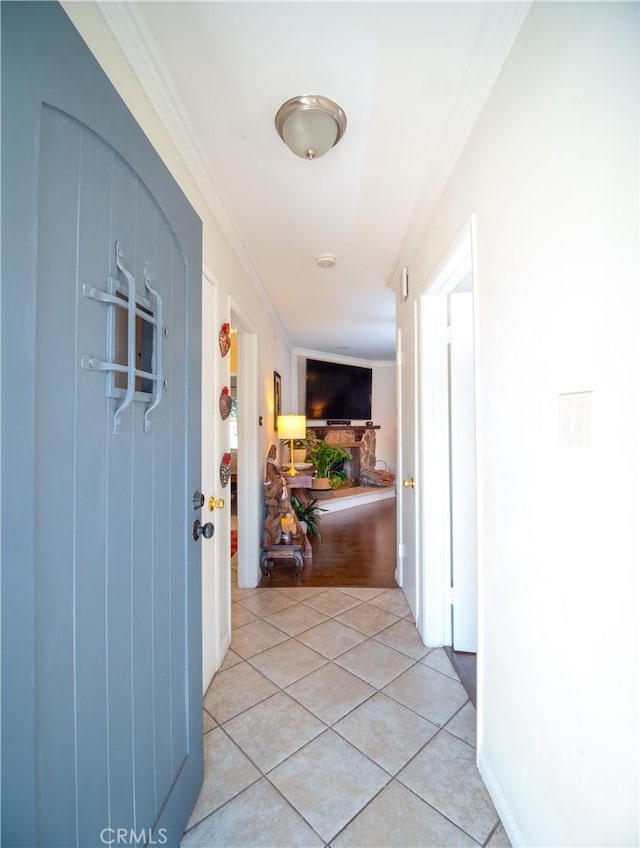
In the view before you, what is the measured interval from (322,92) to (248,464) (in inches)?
88.4

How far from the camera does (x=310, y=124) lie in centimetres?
133

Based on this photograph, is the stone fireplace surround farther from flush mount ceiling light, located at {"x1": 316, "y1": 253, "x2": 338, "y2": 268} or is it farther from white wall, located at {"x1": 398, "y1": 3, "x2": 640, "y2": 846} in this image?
white wall, located at {"x1": 398, "y1": 3, "x2": 640, "y2": 846}

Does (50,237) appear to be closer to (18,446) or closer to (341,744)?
(18,446)

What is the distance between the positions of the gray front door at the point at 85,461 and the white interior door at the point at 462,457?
1468 millimetres

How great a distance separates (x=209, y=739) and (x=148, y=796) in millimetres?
628

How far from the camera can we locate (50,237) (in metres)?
0.61

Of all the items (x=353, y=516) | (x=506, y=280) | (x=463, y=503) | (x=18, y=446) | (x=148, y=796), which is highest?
(x=506, y=280)

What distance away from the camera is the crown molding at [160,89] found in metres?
0.96

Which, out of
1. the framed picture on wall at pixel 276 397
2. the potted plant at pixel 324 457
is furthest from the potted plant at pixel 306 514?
the potted plant at pixel 324 457

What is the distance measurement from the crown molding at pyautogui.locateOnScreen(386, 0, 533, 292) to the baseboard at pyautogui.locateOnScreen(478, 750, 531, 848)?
2.19 metres

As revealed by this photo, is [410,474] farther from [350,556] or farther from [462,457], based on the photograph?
[350,556]

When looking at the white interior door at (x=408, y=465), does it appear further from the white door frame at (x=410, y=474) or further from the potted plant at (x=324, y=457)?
the potted plant at (x=324, y=457)

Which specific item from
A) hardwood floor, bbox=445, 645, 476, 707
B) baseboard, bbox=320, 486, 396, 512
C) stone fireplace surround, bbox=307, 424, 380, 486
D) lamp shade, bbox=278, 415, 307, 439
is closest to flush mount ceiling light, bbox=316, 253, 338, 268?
lamp shade, bbox=278, 415, 307, 439

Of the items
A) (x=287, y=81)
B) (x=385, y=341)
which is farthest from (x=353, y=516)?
(x=287, y=81)
